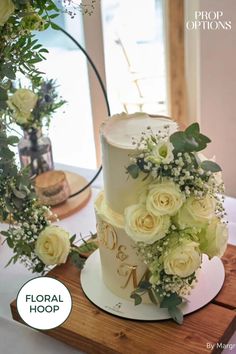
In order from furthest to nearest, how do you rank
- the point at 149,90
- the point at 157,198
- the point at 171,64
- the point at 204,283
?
the point at 149,90, the point at 171,64, the point at 204,283, the point at 157,198

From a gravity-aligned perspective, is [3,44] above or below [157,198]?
above

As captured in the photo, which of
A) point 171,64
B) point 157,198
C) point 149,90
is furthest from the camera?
point 149,90

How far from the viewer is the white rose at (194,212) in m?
0.79

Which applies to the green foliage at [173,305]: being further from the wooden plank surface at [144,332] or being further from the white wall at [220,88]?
the white wall at [220,88]

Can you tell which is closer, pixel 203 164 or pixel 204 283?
pixel 203 164

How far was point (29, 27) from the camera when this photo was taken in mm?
873

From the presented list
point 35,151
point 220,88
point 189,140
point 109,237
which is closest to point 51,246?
point 109,237

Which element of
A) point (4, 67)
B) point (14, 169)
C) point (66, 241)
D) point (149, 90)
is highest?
point (4, 67)

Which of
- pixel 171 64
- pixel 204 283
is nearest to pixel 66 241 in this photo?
pixel 204 283

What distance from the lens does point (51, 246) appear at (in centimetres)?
98

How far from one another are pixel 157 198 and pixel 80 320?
0.86ft

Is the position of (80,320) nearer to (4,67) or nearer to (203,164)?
(203,164)

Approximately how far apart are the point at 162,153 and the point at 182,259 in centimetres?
17

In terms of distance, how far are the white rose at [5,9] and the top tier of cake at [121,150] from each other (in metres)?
0.24
